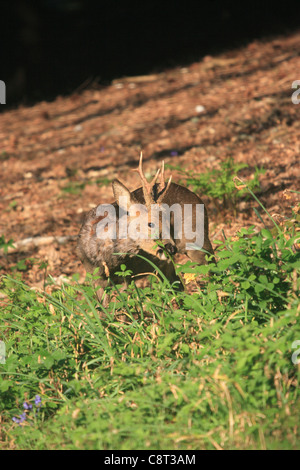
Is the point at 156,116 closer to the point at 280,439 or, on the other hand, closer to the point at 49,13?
the point at 49,13

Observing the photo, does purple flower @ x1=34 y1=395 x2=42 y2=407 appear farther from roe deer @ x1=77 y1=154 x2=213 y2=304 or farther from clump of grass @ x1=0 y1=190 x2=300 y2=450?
roe deer @ x1=77 y1=154 x2=213 y2=304

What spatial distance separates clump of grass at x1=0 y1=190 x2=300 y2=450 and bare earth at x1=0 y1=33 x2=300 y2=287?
159 cm

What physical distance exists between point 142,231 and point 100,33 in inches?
416

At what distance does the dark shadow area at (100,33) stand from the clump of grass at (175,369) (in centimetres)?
1032

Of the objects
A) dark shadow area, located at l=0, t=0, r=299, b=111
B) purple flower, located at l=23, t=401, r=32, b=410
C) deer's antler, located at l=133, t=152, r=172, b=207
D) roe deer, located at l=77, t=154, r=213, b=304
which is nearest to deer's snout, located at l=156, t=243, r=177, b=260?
roe deer, located at l=77, t=154, r=213, b=304

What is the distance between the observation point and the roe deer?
5.23 m

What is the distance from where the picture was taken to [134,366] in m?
3.78

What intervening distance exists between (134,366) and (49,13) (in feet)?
40.6

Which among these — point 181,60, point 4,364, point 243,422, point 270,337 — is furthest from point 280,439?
point 181,60

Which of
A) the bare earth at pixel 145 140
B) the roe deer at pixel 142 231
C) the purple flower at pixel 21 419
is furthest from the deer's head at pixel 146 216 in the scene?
the purple flower at pixel 21 419

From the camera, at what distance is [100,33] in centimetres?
1459

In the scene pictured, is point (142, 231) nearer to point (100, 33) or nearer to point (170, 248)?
point (170, 248)

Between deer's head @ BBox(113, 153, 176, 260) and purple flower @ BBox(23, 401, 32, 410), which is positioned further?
deer's head @ BBox(113, 153, 176, 260)

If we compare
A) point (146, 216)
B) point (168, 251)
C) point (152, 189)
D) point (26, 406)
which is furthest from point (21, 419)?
point (152, 189)
